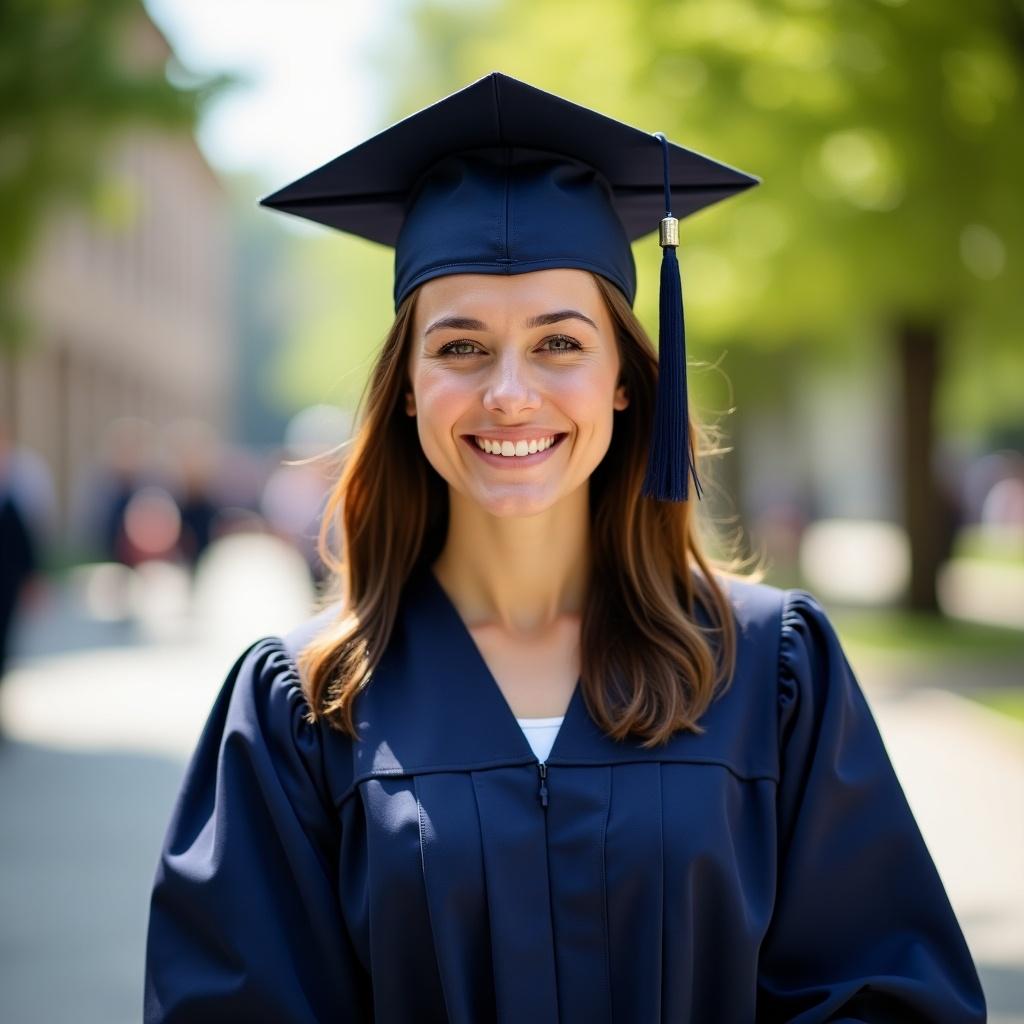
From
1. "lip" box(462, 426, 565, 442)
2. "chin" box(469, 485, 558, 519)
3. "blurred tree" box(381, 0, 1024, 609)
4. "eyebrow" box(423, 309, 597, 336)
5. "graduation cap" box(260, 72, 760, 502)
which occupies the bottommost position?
"chin" box(469, 485, 558, 519)

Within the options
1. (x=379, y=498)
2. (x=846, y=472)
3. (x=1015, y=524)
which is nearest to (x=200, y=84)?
(x=379, y=498)

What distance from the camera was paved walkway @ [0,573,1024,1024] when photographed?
4.57m

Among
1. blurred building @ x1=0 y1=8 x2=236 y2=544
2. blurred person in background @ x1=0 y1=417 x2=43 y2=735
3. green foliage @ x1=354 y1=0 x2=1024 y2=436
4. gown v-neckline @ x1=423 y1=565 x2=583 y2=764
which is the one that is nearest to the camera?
gown v-neckline @ x1=423 y1=565 x2=583 y2=764

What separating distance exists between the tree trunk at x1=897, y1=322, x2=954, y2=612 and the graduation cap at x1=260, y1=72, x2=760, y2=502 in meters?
11.4

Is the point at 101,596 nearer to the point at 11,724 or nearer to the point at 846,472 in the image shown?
the point at 11,724

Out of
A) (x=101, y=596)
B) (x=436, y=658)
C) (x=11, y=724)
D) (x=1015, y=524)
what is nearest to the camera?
(x=436, y=658)

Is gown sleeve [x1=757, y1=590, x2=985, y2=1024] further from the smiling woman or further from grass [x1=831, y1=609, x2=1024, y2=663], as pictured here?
grass [x1=831, y1=609, x2=1024, y2=663]

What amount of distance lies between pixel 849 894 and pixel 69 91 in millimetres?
10397

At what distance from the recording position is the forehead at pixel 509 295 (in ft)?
7.09

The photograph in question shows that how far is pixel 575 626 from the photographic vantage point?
2408mm

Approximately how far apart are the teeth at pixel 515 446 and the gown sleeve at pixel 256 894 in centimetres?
52

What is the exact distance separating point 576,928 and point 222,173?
46.6m

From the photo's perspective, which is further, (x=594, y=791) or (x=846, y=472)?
(x=846, y=472)

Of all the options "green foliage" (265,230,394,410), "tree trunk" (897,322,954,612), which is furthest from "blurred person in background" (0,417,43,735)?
"green foliage" (265,230,394,410)
